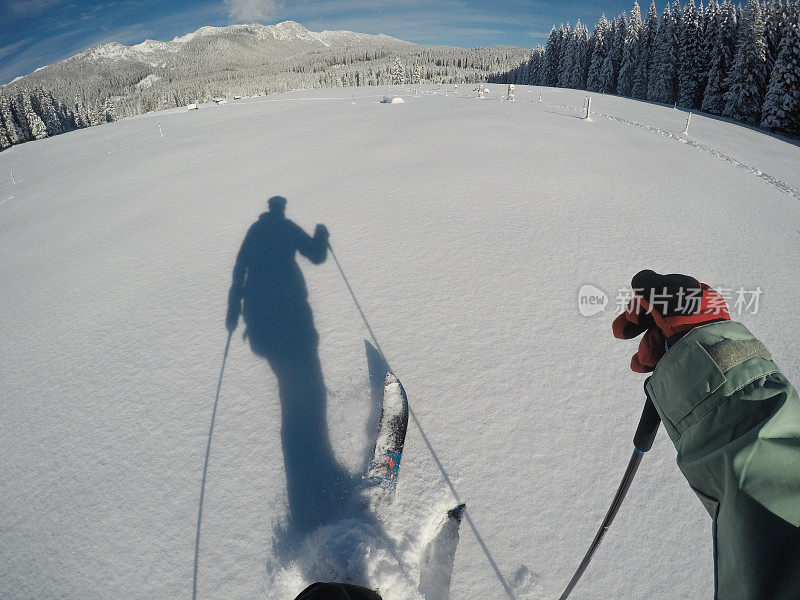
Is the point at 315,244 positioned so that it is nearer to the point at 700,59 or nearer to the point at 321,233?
the point at 321,233

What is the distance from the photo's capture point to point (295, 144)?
1337cm

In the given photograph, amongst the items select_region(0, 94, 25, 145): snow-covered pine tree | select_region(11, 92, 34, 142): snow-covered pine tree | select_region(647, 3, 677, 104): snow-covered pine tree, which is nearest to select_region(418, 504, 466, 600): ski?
select_region(647, 3, 677, 104): snow-covered pine tree

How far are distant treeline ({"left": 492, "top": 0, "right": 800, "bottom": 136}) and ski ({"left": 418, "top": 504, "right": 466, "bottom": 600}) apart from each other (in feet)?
130

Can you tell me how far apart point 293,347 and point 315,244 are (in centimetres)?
259

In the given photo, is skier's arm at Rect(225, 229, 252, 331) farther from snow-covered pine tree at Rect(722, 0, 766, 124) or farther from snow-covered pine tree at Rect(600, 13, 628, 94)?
snow-covered pine tree at Rect(600, 13, 628, 94)

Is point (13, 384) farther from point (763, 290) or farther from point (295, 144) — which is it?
point (295, 144)

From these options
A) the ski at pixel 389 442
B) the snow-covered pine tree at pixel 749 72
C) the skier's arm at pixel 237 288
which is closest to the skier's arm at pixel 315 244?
the skier's arm at pixel 237 288

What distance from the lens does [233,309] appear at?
16.2 feet

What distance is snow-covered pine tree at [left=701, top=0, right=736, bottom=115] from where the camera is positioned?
33969 millimetres

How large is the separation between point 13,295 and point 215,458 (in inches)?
235

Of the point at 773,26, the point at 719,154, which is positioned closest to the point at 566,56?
the point at 773,26

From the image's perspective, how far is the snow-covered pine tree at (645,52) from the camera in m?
43.4

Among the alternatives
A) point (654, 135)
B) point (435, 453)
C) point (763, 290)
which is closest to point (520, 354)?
point (435, 453)

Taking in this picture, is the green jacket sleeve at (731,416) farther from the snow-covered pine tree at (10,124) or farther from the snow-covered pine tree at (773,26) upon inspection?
the snow-covered pine tree at (10,124)
